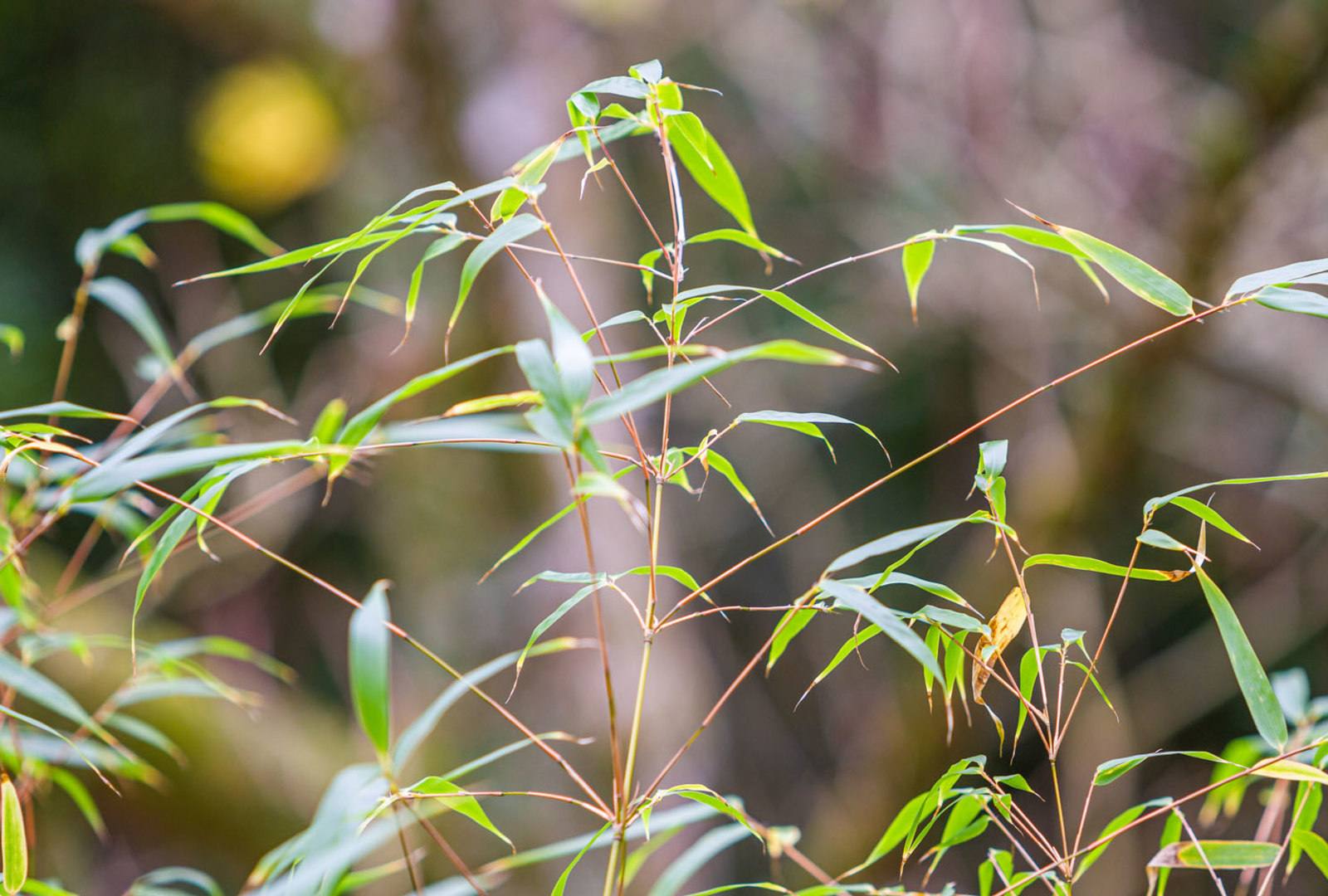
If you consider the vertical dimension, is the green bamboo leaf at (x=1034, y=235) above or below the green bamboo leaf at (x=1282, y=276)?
above

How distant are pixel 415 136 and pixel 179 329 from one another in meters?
0.64

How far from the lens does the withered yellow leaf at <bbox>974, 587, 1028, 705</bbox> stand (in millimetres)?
241

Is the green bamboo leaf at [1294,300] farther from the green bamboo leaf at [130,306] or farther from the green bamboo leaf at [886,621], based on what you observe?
the green bamboo leaf at [130,306]

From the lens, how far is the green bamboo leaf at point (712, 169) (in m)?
0.21

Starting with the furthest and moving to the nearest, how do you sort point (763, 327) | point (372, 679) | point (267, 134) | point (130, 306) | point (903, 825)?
point (763, 327) < point (267, 134) < point (130, 306) < point (903, 825) < point (372, 679)

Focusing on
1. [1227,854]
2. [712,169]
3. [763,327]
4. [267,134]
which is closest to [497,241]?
[712,169]

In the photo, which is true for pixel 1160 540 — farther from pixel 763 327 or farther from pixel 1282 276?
pixel 763 327

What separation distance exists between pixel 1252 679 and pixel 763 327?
53.5 inches

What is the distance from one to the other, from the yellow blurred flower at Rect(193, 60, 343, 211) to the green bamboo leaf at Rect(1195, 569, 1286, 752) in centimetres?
113

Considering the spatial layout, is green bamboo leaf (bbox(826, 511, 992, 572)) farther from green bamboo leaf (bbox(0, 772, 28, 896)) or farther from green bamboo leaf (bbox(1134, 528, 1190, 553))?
green bamboo leaf (bbox(0, 772, 28, 896))

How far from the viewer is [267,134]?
3.75ft

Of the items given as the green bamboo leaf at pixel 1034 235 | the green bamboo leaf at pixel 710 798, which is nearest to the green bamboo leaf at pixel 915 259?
the green bamboo leaf at pixel 1034 235

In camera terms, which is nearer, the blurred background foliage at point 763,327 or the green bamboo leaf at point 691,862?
the green bamboo leaf at point 691,862

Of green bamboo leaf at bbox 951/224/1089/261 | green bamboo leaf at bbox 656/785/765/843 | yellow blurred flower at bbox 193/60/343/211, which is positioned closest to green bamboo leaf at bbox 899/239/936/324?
green bamboo leaf at bbox 951/224/1089/261
